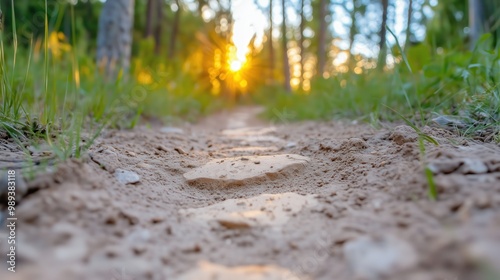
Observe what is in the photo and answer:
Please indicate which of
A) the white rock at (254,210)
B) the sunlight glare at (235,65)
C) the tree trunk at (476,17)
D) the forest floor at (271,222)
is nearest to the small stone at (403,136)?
the forest floor at (271,222)

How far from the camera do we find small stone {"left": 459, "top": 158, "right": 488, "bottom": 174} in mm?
1093

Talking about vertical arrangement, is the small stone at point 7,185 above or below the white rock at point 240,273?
above

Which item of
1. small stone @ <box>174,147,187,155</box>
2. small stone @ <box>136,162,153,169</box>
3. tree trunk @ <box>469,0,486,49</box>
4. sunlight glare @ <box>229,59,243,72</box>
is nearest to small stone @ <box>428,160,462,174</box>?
small stone @ <box>136,162,153,169</box>

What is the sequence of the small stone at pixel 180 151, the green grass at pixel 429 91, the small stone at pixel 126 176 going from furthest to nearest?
the small stone at pixel 180 151, the green grass at pixel 429 91, the small stone at pixel 126 176

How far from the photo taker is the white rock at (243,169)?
1.64 meters

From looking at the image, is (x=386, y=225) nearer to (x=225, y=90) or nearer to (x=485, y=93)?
(x=485, y=93)

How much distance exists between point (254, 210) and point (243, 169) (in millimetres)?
516

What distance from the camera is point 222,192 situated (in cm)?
157

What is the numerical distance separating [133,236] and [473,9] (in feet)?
15.2

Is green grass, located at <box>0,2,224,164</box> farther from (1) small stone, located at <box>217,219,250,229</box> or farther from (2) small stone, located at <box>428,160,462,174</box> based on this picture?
(2) small stone, located at <box>428,160,462,174</box>

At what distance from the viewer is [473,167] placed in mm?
1101

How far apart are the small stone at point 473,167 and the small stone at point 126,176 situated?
1.11m

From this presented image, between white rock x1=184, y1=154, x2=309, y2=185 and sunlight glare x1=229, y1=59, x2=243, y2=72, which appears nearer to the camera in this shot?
white rock x1=184, y1=154, x2=309, y2=185

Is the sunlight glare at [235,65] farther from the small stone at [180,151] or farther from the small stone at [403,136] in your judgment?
the small stone at [403,136]
